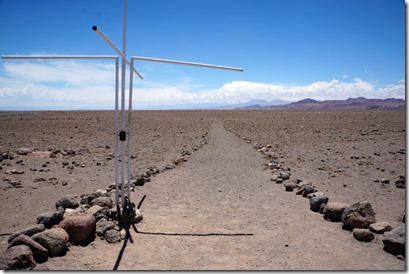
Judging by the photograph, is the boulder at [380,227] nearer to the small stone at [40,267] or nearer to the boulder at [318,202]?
the boulder at [318,202]

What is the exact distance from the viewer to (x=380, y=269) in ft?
15.5

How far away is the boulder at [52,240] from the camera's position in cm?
502

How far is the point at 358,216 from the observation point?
622cm

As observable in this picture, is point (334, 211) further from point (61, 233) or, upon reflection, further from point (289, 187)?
point (61, 233)

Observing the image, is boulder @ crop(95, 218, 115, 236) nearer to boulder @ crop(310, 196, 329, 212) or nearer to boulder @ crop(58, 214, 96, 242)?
boulder @ crop(58, 214, 96, 242)

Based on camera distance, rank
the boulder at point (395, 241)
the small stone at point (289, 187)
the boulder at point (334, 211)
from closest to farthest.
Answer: the boulder at point (395, 241) < the boulder at point (334, 211) < the small stone at point (289, 187)

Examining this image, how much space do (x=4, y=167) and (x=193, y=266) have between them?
11030 mm

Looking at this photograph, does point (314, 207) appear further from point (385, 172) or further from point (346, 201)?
point (385, 172)

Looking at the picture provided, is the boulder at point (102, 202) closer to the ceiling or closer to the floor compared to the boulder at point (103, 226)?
closer to the ceiling

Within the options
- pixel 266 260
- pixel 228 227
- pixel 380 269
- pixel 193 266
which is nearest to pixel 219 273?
pixel 193 266

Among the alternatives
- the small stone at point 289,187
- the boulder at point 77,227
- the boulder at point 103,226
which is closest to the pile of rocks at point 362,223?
the small stone at point 289,187

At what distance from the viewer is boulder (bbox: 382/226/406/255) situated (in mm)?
5062

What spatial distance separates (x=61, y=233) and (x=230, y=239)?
9.90 ft

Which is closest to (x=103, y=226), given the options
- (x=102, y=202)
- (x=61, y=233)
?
(x=61, y=233)
